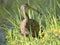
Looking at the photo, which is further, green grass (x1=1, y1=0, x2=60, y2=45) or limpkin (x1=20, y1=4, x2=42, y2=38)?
limpkin (x1=20, y1=4, x2=42, y2=38)

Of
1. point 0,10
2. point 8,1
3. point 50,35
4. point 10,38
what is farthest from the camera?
point 8,1

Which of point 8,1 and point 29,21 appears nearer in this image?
point 29,21

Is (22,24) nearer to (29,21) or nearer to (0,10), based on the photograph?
(29,21)

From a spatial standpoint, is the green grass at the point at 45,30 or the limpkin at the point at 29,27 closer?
the green grass at the point at 45,30

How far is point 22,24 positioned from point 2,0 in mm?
4074

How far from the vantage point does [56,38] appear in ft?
13.3

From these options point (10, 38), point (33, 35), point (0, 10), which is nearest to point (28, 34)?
point (33, 35)

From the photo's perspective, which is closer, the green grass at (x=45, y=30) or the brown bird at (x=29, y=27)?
the green grass at (x=45, y=30)

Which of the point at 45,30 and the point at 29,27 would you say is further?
the point at 29,27

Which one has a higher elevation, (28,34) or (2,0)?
(2,0)

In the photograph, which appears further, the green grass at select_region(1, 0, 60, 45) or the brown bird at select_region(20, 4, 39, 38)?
the brown bird at select_region(20, 4, 39, 38)

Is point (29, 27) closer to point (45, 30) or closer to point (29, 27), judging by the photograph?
point (29, 27)

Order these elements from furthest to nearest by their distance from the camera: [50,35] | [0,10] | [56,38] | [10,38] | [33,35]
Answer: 1. [0,10]
2. [10,38]
3. [33,35]
4. [56,38]
5. [50,35]

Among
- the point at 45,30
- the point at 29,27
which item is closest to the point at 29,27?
the point at 29,27
